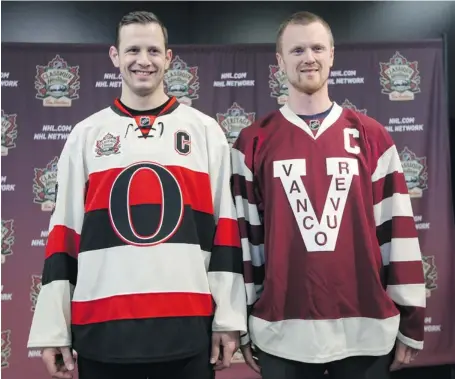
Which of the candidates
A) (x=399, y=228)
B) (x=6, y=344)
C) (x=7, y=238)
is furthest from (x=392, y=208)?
(x=6, y=344)

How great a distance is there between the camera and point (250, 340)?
133 cm

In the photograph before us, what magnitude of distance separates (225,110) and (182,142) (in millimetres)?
1427

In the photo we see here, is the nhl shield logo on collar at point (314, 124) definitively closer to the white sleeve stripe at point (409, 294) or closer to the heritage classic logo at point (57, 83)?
the white sleeve stripe at point (409, 294)

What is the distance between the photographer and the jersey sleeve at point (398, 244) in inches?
50.7

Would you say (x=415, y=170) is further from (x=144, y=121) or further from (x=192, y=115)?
(x=144, y=121)

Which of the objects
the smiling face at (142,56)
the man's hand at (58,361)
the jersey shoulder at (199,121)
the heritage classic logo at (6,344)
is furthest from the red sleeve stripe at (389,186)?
the heritage classic logo at (6,344)

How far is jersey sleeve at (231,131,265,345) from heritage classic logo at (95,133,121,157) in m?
0.36

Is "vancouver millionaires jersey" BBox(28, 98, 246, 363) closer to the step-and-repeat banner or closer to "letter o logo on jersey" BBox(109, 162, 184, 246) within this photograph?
"letter o logo on jersey" BBox(109, 162, 184, 246)

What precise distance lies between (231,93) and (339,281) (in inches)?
65.1

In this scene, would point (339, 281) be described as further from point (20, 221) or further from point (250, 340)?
point (20, 221)

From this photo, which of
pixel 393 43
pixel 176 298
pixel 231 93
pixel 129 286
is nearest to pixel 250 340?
pixel 176 298

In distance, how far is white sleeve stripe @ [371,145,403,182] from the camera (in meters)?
1.34

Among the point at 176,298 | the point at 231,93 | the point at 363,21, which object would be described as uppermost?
the point at 363,21

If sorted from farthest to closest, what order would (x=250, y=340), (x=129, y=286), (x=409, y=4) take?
(x=409, y=4) < (x=250, y=340) < (x=129, y=286)
